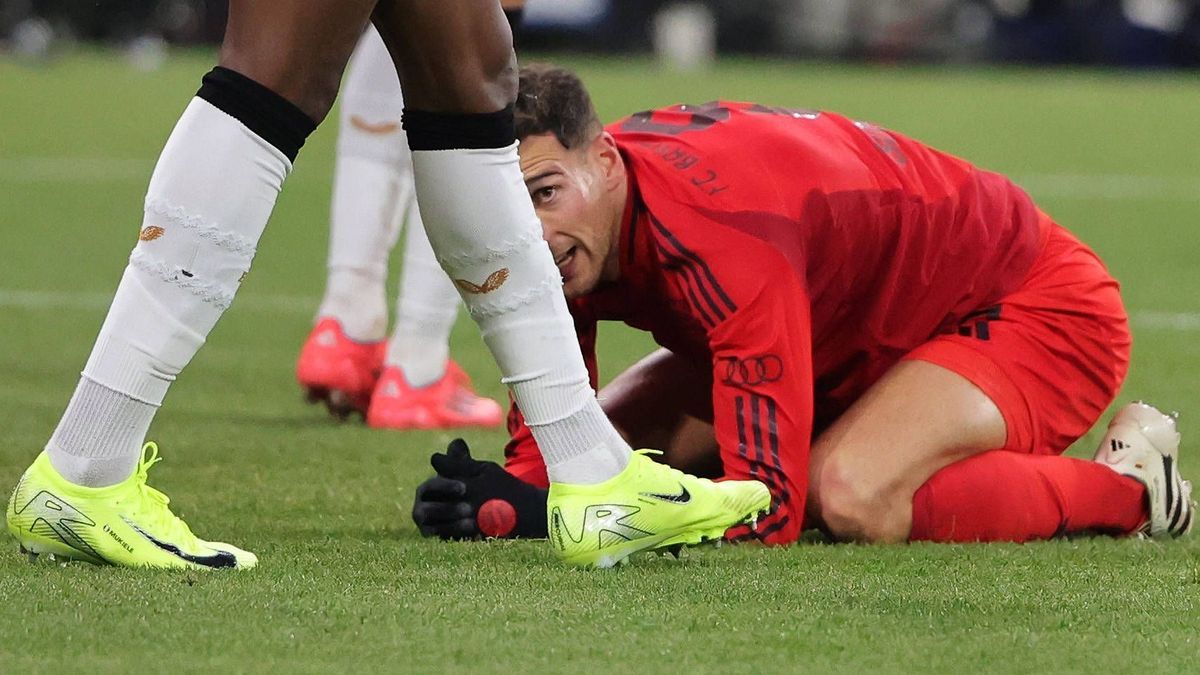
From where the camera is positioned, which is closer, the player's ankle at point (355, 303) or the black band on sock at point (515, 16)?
the black band on sock at point (515, 16)

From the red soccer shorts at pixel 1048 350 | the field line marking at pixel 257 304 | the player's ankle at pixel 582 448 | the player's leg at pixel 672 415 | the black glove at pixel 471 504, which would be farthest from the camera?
the field line marking at pixel 257 304

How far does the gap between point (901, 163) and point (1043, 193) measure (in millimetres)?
6299

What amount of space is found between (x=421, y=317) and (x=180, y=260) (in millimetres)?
1843

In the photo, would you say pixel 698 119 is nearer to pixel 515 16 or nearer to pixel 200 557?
pixel 515 16

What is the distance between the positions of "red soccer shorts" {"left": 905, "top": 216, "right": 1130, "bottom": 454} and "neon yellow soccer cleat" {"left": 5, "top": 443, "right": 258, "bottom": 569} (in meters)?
1.25

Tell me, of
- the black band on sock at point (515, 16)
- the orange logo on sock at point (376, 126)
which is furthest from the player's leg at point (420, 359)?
the black band on sock at point (515, 16)

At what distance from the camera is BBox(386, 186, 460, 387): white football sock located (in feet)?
13.4

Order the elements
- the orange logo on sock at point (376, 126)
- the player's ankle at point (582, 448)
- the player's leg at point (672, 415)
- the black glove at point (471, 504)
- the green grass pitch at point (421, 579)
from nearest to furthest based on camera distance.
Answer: the green grass pitch at point (421, 579) → the player's ankle at point (582, 448) → the black glove at point (471, 504) → the player's leg at point (672, 415) → the orange logo on sock at point (376, 126)

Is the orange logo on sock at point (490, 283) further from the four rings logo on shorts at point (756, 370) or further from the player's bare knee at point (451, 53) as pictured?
the four rings logo on shorts at point (756, 370)

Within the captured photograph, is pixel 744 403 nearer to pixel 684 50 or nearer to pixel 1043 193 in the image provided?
pixel 1043 193

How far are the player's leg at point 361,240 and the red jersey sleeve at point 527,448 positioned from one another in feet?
3.38

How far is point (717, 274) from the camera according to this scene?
2824mm

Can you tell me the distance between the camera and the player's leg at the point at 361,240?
414 centimetres

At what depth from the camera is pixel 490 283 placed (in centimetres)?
245
